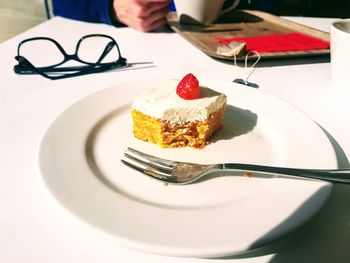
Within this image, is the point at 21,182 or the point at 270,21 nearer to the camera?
the point at 21,182

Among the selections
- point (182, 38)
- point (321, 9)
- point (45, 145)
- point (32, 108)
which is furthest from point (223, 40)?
point (321, 9)

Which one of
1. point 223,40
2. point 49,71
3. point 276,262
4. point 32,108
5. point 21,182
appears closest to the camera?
point 276,262

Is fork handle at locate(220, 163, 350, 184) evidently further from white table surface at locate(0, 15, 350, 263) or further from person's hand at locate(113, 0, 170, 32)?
person's hand at locate(113, 0, 170, 32)

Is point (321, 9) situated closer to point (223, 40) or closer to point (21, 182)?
point (223, 40)

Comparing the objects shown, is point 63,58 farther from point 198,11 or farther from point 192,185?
point 192,185

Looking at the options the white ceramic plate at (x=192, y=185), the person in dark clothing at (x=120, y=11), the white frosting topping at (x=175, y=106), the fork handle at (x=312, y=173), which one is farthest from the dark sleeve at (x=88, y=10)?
the fork handle at (x=312, y=173)

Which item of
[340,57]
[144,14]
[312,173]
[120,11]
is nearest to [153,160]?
[312,173]
